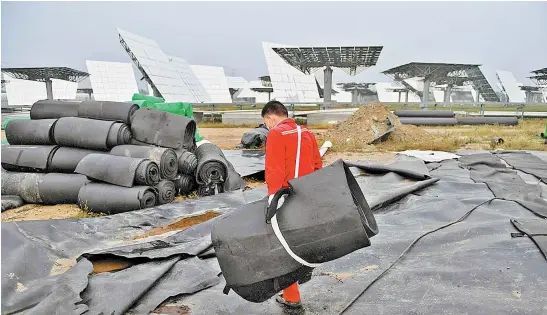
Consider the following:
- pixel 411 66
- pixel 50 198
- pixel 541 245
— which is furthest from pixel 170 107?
pixel 411 66

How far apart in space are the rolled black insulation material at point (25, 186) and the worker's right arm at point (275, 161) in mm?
5307

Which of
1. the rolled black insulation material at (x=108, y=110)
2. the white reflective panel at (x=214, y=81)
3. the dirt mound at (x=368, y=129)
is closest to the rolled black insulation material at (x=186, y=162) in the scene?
the rolled black insulation material at (x=108, y=110)

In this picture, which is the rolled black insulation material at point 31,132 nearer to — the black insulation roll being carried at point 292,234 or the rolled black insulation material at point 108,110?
the rolled black insulation material at point 108,110

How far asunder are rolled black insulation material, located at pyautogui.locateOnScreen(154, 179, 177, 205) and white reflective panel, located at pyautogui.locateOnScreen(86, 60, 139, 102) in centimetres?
3177

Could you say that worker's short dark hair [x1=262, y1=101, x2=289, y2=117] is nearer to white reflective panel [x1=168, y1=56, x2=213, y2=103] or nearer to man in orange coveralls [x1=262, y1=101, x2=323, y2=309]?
man in orange coveralls [x1=262, y1=101, x2=323, y2=309]

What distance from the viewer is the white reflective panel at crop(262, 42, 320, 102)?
30.0 m

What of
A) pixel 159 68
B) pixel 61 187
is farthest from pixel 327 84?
pixel 61 187

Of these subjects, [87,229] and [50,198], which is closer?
[87,229]

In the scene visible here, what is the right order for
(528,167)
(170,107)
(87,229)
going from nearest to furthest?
(87,229)
(528,167)
(170,107)

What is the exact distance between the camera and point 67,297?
2553 millimetres

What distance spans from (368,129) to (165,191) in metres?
9.82

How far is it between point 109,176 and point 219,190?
6.11 ft

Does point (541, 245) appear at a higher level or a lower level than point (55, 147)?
lower

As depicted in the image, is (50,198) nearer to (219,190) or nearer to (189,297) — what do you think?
(219,190)
